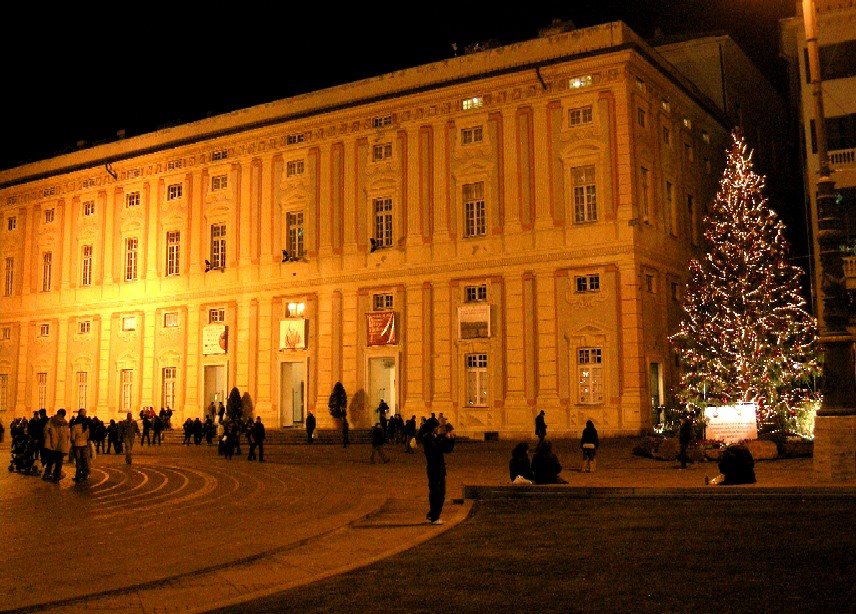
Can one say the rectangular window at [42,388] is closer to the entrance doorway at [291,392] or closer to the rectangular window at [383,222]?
the entrance doorway at [291,392]

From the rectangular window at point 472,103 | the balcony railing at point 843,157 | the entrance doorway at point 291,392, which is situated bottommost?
the entrance doorway at point 291,392

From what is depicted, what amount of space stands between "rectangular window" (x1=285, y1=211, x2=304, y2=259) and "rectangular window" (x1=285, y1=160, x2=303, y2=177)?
1.90 meters

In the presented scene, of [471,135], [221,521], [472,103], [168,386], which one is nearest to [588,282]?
[471,135]

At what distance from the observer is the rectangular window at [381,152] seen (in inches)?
1601

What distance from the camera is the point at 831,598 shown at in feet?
25.8

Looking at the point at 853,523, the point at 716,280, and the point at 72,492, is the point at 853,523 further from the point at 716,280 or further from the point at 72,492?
the point at 716,280

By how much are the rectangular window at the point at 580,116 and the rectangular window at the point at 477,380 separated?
10.2 metres

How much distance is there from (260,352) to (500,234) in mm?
13372

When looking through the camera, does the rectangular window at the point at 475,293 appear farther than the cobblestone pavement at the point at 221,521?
Yes

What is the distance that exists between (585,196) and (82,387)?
29.9 m

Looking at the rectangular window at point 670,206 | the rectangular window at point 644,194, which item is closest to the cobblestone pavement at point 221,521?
the rectangular window at point 644,194

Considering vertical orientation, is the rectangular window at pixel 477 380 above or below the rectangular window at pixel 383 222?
below

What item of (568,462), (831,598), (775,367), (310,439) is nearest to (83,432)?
(568,462)

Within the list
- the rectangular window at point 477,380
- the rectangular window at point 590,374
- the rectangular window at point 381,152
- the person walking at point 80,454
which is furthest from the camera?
the rectangular window at point 381,152
